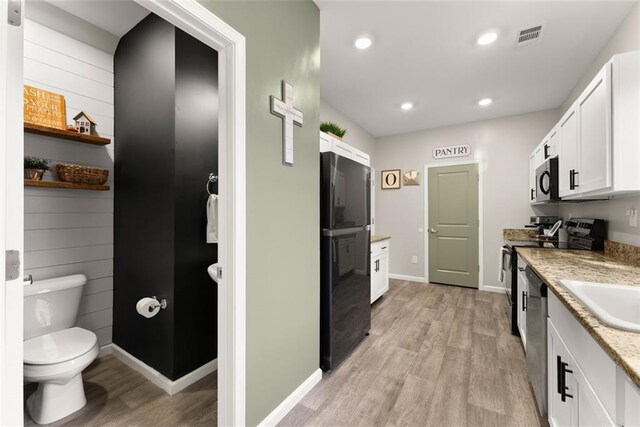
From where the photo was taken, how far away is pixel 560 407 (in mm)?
1305

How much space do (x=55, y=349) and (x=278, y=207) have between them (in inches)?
63.5

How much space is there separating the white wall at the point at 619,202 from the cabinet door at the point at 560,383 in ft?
4.25

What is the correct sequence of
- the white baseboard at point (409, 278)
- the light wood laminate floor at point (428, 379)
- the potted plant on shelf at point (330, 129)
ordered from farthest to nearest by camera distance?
the white baseboard at point (409, 278)
the potted plant on shelf at point (330, 129)
the light wood laminate floor at point (428, 379)

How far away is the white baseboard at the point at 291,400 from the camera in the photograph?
1.58 meters

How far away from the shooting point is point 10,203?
0.78 metres

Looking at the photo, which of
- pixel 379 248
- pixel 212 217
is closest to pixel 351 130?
pixel 379 248

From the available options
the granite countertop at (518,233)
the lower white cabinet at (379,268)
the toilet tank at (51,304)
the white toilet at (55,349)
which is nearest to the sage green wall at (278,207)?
the white toilet at (55,349)

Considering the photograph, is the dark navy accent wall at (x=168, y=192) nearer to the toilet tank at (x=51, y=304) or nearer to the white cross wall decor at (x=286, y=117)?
the toilet tank at (x=51, y=304)

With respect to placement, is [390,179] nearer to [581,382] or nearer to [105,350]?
[581,382]

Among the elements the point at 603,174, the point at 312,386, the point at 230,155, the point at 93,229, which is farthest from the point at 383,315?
the point at 93,229

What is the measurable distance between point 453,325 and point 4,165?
3.53 meters

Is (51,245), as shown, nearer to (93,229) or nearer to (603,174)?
(93,229)

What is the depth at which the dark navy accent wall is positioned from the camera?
6.24 feet

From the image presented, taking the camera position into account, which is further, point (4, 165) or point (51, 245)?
point (51, 245)
